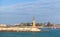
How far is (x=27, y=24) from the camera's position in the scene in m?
109

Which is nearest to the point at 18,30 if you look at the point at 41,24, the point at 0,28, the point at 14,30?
the point at 14,30

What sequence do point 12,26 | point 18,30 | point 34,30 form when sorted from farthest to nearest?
1. point 12,26
2. point 18,30
3. point 34,30

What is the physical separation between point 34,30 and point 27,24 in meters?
16.9

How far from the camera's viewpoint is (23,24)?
11325 centimetres

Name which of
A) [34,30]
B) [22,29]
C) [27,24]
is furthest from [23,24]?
[34,30]

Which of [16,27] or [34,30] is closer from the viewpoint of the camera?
[34,30]

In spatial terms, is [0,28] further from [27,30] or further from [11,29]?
[27,30]

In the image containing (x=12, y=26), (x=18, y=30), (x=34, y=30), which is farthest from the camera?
(x=12, y=26)

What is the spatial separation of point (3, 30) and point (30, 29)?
46.1ft

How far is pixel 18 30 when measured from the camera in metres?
98.7

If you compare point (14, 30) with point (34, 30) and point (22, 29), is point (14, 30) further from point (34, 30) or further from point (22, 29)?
point (34, 30)

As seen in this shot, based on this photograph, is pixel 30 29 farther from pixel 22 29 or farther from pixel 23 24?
pixel 23 24

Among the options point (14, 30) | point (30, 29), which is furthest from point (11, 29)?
point (30, 29)

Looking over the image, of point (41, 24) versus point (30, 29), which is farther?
point (41, 24)
